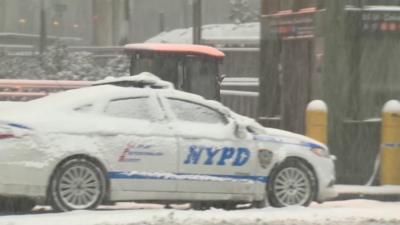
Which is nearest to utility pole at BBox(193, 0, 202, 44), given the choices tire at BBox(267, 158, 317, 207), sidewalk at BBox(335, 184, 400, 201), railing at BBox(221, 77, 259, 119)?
railing at BBox(221, 77, 259, 119)

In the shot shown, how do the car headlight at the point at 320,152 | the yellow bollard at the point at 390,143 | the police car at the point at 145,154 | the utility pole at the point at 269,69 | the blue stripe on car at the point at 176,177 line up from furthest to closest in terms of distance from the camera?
the utility pole at the point at 269,69
the yellow bollard at the point at 390,143
the car headlight at the point at 320,152
the blue stripe on car at the point at 176,177
the police car at the point at 145,154

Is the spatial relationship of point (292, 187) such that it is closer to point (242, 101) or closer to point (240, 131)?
point (240, 131)

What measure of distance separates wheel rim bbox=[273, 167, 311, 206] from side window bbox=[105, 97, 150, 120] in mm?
1805

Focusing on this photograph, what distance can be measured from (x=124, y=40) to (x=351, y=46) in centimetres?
1919

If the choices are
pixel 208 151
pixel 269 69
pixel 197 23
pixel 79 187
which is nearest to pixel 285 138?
pixel 208 151

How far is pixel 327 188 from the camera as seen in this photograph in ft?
33.7

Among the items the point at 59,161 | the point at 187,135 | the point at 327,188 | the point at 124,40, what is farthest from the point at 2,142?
the point at 124,40

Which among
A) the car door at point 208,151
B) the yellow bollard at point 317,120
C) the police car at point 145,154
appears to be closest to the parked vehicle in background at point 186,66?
the yellow bollard at point 317,120

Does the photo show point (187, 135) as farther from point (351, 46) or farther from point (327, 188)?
point (351, 46)

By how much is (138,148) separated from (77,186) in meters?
0.82

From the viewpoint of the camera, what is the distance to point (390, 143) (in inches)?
483

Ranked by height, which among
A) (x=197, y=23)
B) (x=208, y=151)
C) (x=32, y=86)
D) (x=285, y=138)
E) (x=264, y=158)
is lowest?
(x=264, y=158)

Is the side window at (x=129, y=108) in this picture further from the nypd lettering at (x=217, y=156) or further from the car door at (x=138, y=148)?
the nypd lettering at (x=217, y=156)

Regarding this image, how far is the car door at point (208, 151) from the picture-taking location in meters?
9.62
